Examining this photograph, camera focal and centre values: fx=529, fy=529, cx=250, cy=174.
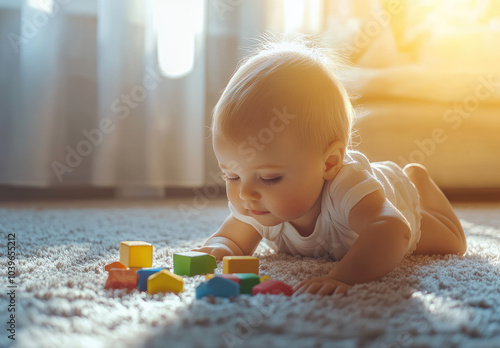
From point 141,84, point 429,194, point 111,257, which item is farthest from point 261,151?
point 141,84

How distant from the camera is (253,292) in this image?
627mm

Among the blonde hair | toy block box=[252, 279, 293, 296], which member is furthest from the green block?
the blonde hair

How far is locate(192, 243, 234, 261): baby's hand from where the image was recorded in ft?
2.95

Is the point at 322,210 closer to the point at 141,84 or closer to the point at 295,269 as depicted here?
the point at 295,269

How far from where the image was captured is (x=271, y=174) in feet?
2.54

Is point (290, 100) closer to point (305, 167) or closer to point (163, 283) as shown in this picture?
point (305, 167)

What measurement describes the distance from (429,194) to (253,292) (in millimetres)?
580

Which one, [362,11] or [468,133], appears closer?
[468,133]

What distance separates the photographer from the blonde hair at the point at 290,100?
78cm

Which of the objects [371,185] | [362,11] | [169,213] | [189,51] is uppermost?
[362,11]

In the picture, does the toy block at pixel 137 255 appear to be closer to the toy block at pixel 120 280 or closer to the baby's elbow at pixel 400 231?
the toy block at pixel 120 280

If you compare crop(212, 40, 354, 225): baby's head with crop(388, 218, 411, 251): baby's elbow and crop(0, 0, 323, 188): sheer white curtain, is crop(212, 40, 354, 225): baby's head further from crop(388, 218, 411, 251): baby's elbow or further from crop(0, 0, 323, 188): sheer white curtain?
crop(0, 0, 323, 188): sheer white curtain

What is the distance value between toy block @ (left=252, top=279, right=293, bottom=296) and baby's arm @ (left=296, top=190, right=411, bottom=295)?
0.02 meters

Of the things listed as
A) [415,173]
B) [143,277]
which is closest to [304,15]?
[415,173]
